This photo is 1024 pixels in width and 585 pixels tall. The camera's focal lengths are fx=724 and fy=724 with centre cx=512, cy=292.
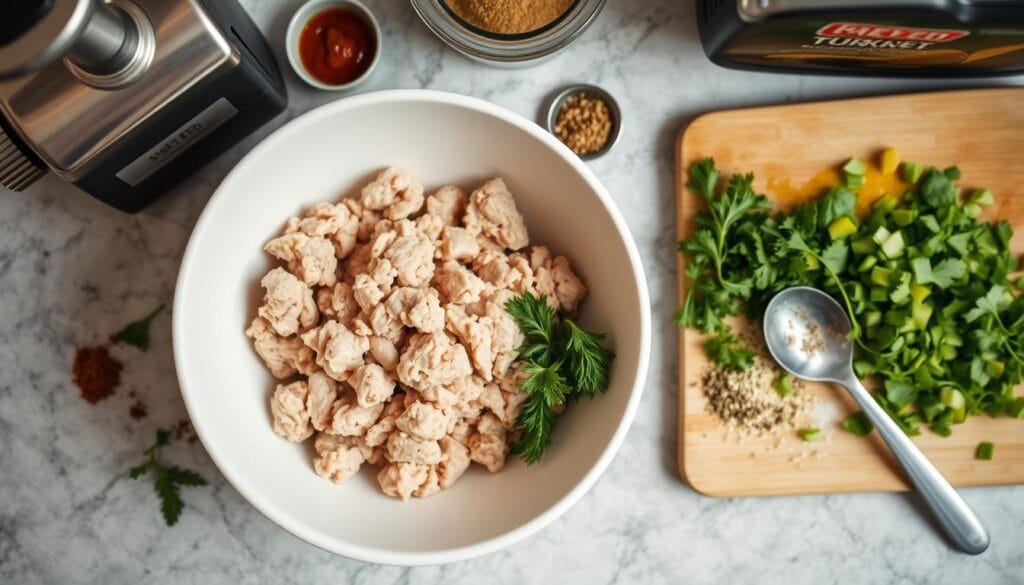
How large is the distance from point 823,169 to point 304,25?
3.66 feet

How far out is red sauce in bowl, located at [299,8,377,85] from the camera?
4.81 ft

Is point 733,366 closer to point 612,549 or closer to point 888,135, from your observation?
point 612,549

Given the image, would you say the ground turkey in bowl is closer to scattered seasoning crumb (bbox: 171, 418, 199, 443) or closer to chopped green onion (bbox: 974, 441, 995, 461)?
scattered seasoning crumb (bbox: 171, 418, 199, 443)

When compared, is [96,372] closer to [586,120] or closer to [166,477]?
[166,477]

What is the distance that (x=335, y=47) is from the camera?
1462 millimetres

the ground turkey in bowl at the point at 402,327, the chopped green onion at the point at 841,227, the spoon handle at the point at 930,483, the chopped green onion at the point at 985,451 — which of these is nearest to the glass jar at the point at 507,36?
the ground turkey in bowl at the point at 402,327

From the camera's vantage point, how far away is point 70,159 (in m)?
1.21

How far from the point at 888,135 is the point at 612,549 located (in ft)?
3.46

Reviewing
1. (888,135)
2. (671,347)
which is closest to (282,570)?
(671,347)

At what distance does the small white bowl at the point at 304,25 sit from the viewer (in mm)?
1438

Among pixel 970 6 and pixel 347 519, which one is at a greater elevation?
pixel 970 6

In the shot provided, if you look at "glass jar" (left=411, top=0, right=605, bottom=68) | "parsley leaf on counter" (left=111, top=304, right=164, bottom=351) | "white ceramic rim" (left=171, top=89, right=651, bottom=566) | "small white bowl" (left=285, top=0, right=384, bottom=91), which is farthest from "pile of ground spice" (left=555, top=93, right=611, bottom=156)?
"parsley leaf on counter" (left=111, top=304, right=164, bottom=351)

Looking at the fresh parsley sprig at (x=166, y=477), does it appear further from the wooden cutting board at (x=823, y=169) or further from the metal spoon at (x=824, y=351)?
the metal spoon at (x=824, y=351)

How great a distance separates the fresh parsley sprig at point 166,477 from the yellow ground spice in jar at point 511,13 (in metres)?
1.07
